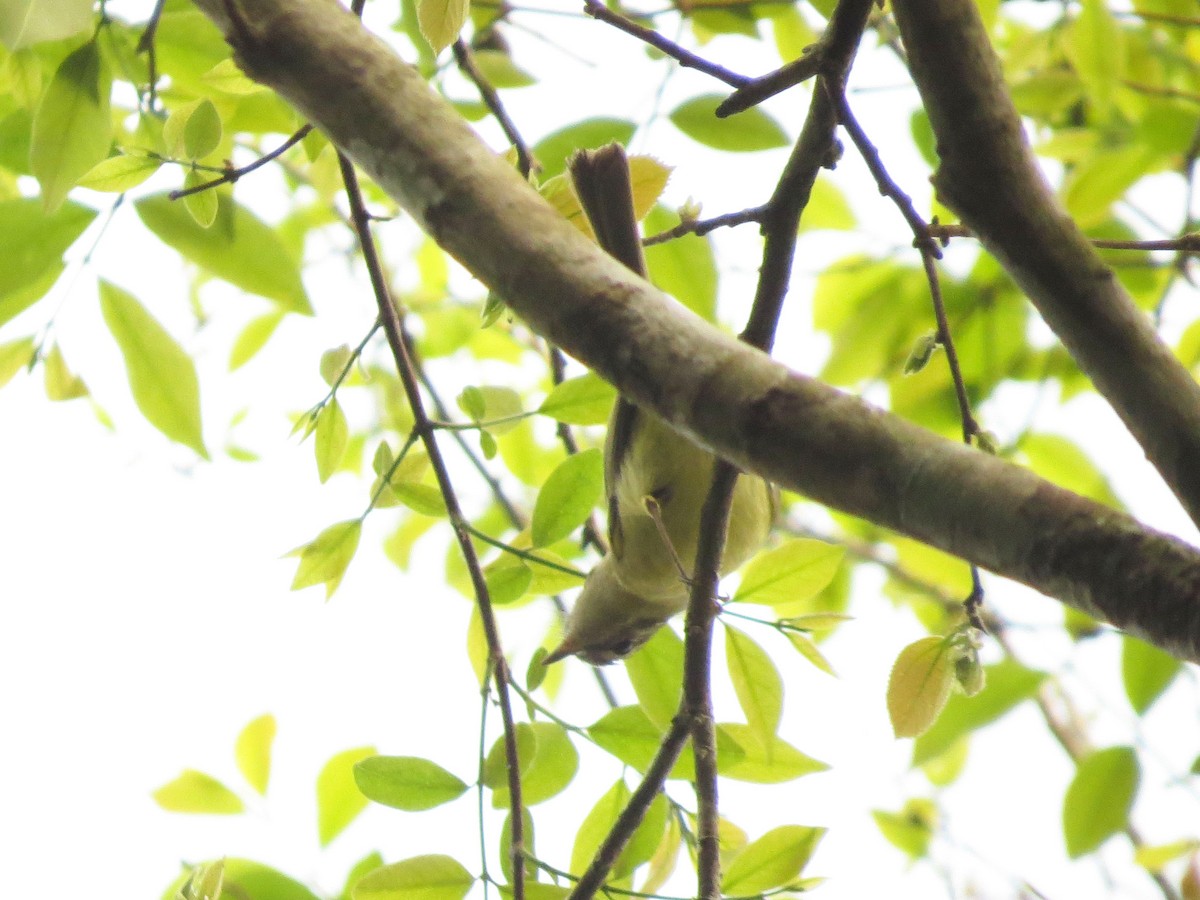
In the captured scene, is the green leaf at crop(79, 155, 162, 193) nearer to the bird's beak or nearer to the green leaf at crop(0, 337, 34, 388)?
the green leaf at crop(0, 337, 34, 388)

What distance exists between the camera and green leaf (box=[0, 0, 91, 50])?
1379mm

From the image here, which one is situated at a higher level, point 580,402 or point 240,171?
point 240,171

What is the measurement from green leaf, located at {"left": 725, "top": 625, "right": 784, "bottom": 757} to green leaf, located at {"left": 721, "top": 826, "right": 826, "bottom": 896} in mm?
135

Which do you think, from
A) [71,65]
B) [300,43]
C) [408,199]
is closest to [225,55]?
[71,65]

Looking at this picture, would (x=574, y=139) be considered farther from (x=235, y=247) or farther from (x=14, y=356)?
(x=14, y=356)

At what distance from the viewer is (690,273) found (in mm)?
2150

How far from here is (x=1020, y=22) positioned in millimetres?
3820

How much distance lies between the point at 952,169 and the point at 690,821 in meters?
1.18

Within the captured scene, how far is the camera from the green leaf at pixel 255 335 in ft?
9.34

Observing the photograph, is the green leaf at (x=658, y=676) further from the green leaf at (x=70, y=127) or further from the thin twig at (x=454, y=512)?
the green leaf at (x=70, y=127)

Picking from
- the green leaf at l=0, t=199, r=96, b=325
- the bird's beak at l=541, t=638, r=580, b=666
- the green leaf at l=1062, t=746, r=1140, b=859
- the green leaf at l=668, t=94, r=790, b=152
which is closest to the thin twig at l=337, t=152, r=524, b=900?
the green leaf at l=0, t=199, r=96, b=325

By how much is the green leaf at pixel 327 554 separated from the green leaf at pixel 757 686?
0.61 m

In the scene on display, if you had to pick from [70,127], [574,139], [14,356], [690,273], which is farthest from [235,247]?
[690,273]

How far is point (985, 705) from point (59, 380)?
1826 millimetres
